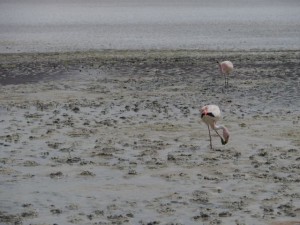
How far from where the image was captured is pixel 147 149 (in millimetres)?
15930

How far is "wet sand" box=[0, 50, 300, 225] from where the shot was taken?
11.8 m

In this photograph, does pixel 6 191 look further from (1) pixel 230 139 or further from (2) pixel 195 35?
(2) pixel 195 35

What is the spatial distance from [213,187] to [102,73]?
17214 mm

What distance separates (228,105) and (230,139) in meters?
4.77

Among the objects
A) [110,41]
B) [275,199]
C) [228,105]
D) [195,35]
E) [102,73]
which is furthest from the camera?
[195,35]

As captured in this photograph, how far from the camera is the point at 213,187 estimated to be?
12891mm

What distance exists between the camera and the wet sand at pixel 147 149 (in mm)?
11758

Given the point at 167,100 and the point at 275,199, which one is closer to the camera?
the point at 275,199

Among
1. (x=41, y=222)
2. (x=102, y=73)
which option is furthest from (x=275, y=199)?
(x=102, y=73)

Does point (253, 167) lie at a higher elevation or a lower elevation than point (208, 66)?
lower

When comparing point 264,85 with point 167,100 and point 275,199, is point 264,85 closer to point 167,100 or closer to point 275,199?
point 167,100

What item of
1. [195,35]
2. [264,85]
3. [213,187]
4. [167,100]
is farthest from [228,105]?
[195,35]

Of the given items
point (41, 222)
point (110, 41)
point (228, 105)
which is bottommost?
point (41, 222)

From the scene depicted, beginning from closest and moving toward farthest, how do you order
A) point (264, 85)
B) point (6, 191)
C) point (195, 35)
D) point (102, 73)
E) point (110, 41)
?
point (6, 191)
point (264, 85)
point (102, 73)
point (110, 41)
point (195, 35)
